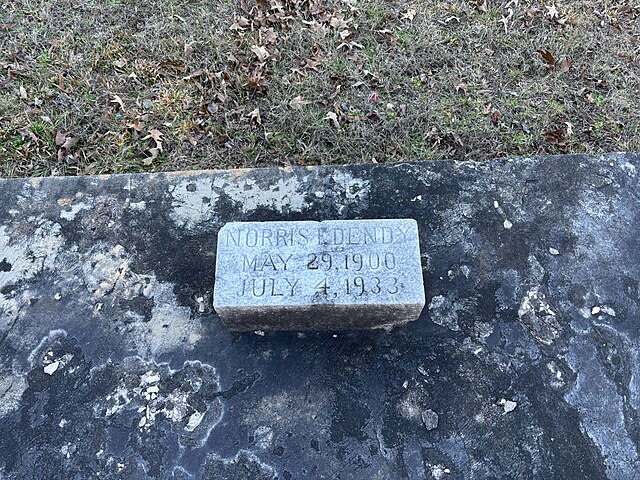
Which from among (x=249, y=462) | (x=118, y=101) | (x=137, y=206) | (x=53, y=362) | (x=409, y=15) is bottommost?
(x=249, y=462)

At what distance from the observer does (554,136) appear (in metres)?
3.52

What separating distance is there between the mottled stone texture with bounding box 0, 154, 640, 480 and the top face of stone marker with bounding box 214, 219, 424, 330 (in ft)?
0.59

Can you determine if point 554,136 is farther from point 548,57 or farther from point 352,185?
point 352,185

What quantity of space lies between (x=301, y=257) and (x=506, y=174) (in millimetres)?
1269

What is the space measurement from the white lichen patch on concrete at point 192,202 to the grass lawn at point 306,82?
31.0 inches

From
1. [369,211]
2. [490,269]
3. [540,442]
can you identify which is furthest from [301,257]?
[540,442]

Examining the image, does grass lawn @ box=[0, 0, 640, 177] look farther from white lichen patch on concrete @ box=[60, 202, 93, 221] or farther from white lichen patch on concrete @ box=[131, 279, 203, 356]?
white lichen patch on concrete @ box=[131, 279, 203, 356]

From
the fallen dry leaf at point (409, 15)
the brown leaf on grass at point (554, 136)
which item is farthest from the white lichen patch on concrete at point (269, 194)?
the fallen dry leaf at point (409, 15)

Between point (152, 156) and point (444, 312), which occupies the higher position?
point (444, 312)

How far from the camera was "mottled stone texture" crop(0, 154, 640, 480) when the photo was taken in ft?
6.57

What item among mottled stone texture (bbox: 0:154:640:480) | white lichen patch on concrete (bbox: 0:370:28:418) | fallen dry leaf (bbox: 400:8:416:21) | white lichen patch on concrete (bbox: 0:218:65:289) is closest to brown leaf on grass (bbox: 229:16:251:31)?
fallen dry leaf (bbox: 400:8:416:21)

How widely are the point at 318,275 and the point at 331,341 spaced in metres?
0.35

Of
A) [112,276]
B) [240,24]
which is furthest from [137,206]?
[240,24]

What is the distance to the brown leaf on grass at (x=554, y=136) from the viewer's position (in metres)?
3.51
